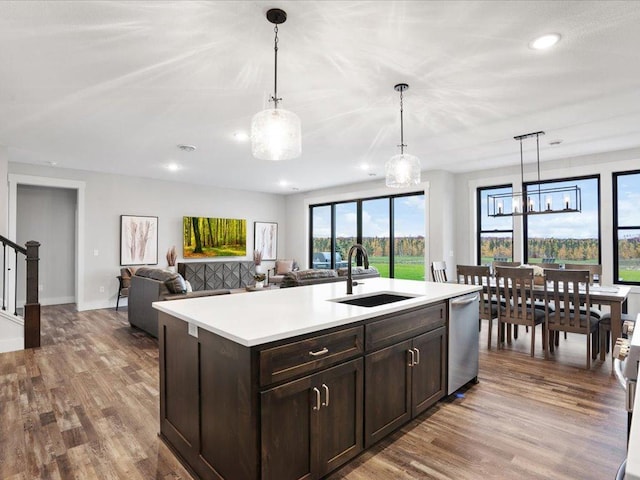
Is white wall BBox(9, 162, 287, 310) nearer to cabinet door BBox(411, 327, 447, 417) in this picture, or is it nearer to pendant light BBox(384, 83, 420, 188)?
pendant light BBox(384, 83, 420, 188)

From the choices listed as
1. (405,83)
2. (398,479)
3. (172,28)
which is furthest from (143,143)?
(398,479)

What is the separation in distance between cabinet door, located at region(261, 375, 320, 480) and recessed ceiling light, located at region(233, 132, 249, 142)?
3488mm

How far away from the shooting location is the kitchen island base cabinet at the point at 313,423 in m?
1.59

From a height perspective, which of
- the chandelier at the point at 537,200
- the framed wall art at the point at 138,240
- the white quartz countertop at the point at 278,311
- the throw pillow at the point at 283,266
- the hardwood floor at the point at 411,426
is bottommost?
the hardwood floor at the point at 411,426

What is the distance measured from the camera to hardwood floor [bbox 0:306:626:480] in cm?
202

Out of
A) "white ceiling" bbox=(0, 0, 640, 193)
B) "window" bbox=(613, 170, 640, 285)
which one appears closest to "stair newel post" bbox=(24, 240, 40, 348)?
"white ceiling" bbox=(0, 0, 640, 193)

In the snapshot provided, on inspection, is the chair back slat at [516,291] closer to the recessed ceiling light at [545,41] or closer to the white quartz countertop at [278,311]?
the white quartz countertop at [278,311]

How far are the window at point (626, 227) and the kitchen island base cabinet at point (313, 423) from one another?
5.37m

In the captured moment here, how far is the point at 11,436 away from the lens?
235 cm

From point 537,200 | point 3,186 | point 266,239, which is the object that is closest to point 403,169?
point 537,200

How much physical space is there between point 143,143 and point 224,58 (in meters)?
2.82

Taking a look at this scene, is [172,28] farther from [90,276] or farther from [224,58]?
[90,276]

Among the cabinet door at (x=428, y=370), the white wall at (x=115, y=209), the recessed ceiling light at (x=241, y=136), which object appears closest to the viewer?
the cabinet door at (x=428, y=370)

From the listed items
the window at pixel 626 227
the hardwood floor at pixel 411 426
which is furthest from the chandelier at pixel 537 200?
the hardwood floor at pixel 411 426
